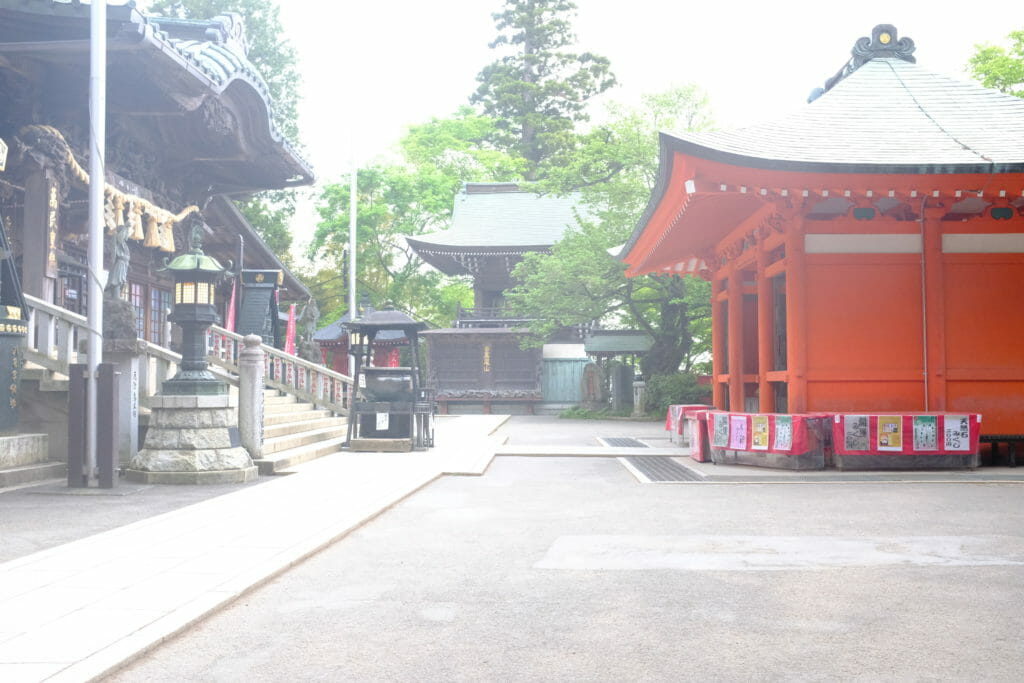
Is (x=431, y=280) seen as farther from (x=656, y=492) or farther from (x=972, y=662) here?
(x=972, y=662)

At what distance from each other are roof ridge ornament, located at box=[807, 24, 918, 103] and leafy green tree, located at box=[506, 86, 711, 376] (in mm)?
12433

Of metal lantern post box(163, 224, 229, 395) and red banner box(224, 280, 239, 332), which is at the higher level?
red banner box(224, 280, 239, 332)

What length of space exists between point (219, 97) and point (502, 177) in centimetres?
3420

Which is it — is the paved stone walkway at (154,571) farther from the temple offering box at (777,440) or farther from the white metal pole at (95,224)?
the temple offering box at (777,440)

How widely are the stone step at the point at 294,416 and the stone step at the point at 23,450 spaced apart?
397cm

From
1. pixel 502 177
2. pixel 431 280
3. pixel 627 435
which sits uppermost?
pixel 502 177

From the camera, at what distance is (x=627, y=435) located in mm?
20547

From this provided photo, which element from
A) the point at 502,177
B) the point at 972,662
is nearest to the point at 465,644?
the point at 972,662

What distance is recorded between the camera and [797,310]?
466 inches

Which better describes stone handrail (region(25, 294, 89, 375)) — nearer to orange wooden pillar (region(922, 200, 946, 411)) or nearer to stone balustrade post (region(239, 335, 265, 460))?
stone balustrade post (region(239, 335, 265, 460))

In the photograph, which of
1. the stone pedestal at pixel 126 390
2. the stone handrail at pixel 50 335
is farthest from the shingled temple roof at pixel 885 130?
the stone handrail at pixel 50 335

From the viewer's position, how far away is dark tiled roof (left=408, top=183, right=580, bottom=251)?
3694 centimetres

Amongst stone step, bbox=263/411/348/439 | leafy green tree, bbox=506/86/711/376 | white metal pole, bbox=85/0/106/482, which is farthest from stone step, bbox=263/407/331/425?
leafy green tree, bbox=506/86/711/376

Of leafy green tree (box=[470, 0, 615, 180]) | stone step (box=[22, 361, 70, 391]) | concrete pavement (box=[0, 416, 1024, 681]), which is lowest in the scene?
concrete pavement (box=[0, 416, 1024, 681])
